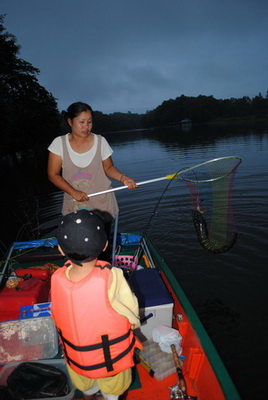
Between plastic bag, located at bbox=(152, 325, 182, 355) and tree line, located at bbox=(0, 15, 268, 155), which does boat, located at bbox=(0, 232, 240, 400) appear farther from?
tree line, located at bbox=(0, 15, 268, 155)

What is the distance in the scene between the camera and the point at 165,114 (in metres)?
124

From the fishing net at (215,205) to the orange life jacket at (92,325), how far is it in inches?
99.9

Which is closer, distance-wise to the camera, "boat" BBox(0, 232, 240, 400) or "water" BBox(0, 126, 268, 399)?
"boat" BBox(0, 232, 240, 400)

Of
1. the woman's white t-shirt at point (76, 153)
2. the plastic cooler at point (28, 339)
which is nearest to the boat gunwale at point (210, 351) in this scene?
the plastic cooler at point (28, 339)

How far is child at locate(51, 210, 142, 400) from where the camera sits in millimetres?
1801

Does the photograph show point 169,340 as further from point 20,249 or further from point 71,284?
point 20,249

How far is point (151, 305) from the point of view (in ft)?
9.53

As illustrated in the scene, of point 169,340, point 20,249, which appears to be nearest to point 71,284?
point 169,340

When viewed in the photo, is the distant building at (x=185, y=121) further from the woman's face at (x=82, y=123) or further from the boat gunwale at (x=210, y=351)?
the boat gunwale at (x=210, y=351)

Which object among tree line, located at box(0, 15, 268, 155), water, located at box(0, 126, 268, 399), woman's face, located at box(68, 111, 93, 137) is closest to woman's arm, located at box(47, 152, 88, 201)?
woman's face, located at box(68, 111, 93, 137)

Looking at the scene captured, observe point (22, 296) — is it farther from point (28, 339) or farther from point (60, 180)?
point (60, 180)

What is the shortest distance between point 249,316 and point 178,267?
Answer: 73.0 inches

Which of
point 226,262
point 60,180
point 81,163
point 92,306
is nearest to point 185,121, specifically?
point 226,262

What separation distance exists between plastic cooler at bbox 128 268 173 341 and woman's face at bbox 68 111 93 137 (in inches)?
77.8
